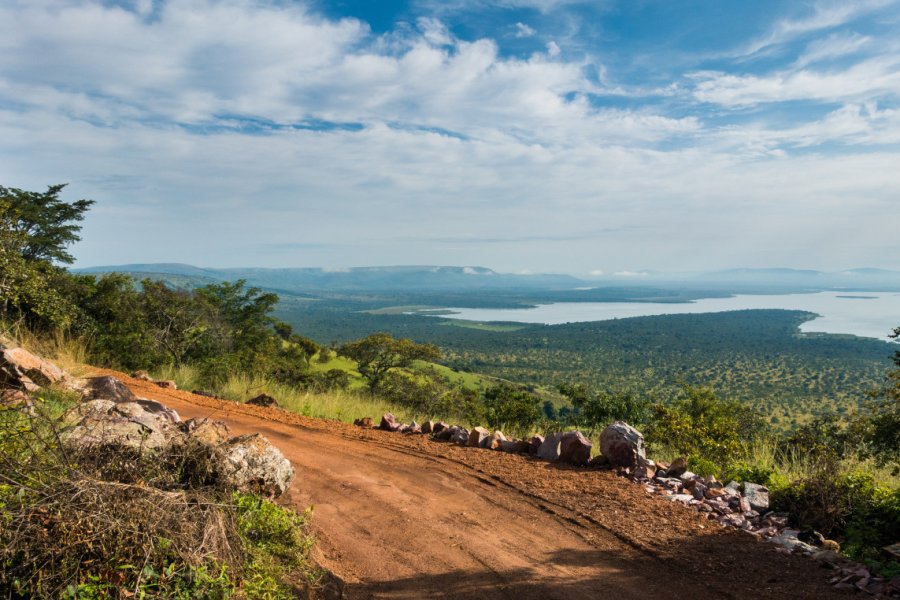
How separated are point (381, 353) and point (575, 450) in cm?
2631

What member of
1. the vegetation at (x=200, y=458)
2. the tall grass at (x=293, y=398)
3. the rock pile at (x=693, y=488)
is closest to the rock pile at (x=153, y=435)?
the vegetation at (x=200, y=458)

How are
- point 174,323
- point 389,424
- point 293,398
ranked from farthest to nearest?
point 174,323, point 293,398, point 389,424

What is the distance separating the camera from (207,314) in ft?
74.0

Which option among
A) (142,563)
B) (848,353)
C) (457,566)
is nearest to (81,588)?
(142,563)

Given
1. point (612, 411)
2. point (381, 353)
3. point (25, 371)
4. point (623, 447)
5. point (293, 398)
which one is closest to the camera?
point (623, 447)

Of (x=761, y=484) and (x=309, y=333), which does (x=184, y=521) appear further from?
(x=309, y=333)

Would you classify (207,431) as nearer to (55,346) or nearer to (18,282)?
(18,282)

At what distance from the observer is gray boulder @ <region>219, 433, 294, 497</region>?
217 inches

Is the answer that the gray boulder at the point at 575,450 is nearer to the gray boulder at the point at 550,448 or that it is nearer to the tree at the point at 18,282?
the gray boulder at the point at 550,448

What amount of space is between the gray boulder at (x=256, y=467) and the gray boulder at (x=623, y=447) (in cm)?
432

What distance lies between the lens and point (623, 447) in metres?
7.62

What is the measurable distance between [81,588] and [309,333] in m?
126

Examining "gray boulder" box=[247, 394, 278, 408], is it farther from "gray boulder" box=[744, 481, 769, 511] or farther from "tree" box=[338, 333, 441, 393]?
"tree" box=[338, 333, 441, 393]

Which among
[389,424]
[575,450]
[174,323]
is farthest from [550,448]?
[174,323]
